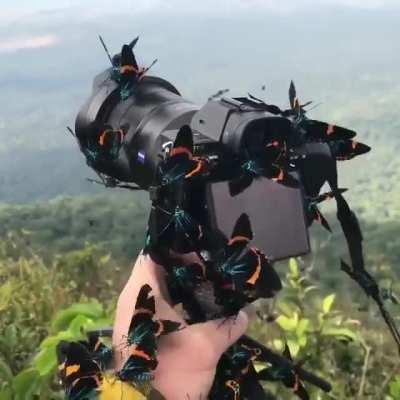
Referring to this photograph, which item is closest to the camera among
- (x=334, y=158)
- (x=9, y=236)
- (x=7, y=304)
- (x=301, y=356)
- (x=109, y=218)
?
(x=334, y=158)

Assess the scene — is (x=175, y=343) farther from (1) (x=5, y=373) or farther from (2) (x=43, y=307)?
(2) (x=43, y=307)

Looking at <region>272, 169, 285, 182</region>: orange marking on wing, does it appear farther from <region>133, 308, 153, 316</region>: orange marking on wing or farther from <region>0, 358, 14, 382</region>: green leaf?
<region>0, 358, 14, 382</region>: green leaf

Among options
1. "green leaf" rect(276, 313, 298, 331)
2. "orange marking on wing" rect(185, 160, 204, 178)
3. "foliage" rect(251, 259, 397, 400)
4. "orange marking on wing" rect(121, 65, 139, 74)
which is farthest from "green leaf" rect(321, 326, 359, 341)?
"orange marking on wing" rect(185, 160, 204, 178)

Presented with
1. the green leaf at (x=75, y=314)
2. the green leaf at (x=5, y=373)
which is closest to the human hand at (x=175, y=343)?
the green leaf at (x=75, y=314)

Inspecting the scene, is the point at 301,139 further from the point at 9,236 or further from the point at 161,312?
the point at 9,236

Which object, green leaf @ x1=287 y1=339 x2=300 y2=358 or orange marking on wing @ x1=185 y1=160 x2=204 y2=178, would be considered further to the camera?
green leaf @ x1=287 y1=339 x2=300 y2=358

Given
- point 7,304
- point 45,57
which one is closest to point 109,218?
point 7,304
